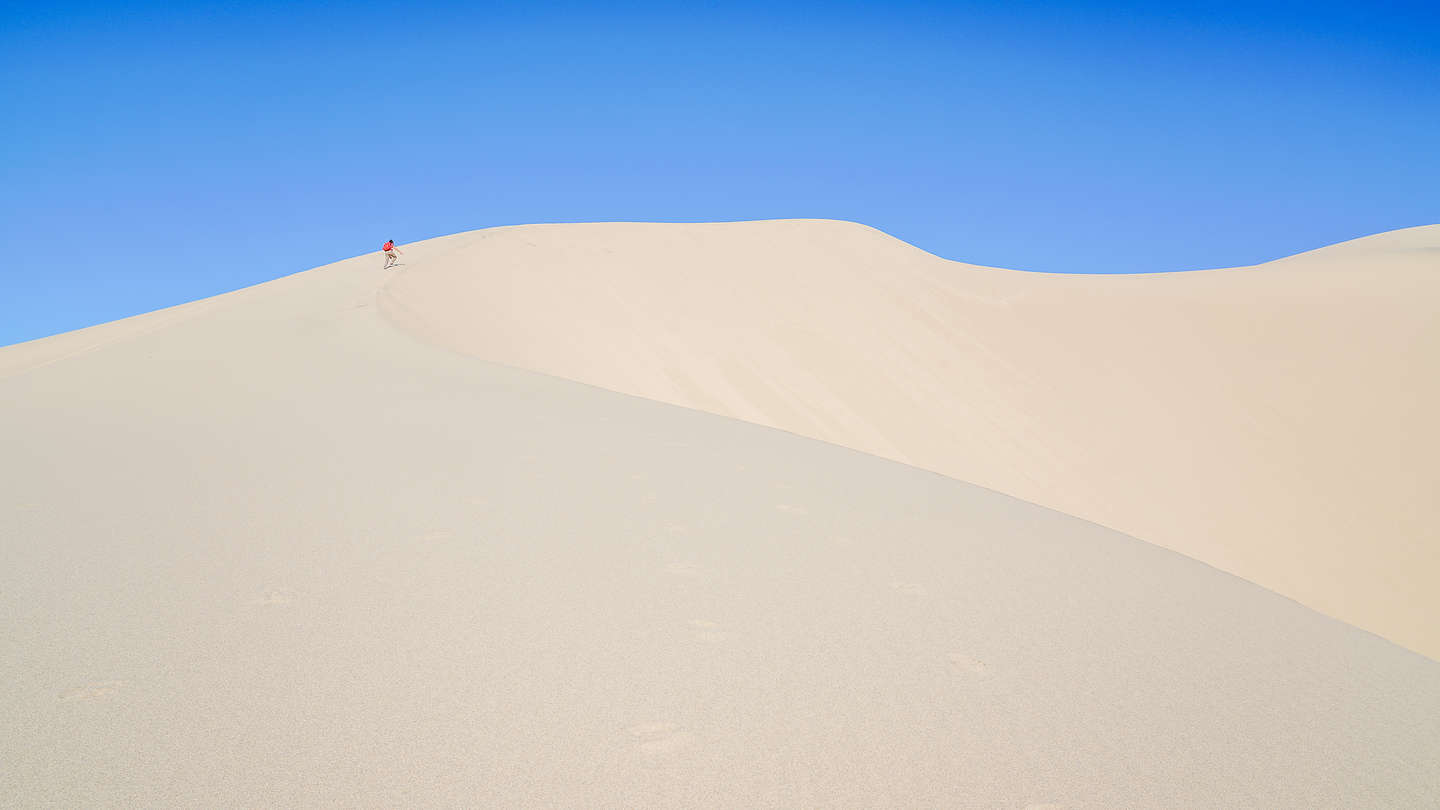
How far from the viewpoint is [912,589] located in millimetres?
4008

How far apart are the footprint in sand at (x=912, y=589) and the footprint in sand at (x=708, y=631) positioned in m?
0.98

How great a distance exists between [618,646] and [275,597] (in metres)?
1.36

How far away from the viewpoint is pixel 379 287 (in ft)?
53.2

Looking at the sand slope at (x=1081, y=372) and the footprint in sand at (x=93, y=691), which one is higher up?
the sand slope at (x=1081, y=372)

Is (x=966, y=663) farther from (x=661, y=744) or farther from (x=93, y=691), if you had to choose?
(x=93, y=691)

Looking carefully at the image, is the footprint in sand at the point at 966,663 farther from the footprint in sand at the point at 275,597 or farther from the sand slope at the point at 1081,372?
the sand slope at the point at 1081,372

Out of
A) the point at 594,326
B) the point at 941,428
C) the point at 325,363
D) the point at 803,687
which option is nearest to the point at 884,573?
the point at 803,687

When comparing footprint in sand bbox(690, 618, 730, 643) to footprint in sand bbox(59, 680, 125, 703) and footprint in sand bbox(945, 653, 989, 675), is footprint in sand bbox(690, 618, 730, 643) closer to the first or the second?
footprint in sand bbox(945, 653, 989, 675)

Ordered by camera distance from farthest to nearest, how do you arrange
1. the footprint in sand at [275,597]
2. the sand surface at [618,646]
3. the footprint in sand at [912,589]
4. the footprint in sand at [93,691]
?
1. the footprint in sand at [912,589]
2. the footprint in sand at [275,597]
3. the footprint in sand at [93,691]
4. the sand surface at [618,646]

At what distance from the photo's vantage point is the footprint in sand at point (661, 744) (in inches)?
99.9

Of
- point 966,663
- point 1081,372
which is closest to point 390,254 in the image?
point 1081,372

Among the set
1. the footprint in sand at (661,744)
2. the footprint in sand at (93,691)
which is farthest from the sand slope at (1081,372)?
the footprint in sand at (661,744)

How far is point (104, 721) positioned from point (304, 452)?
3.27 metres

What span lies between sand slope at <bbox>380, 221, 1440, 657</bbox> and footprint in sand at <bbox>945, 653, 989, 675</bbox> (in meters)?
8.84
